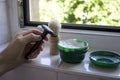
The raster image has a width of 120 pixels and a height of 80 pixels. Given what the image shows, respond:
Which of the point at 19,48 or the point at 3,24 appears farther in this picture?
the point at 3,24

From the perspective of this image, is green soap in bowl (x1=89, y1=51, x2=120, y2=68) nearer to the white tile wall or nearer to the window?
the window

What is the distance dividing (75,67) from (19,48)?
0.75ft

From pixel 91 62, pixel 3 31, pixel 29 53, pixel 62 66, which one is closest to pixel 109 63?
pixel 91 62

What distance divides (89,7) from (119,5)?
146mm

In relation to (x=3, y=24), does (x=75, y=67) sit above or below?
below

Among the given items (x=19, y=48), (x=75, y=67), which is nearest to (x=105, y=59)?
(x=75, y=67)

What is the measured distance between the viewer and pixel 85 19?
0.87 meters

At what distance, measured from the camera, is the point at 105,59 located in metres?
0.68

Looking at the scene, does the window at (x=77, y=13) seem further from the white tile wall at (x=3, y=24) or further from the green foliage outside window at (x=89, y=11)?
the white tile wall at (x=3, y=24)

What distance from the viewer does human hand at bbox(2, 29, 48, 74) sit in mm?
628

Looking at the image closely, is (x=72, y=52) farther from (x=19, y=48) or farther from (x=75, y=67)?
(x=19, y=48)

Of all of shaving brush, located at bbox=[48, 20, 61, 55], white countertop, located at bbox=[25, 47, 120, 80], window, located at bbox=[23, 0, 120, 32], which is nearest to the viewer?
white countertop, located at bbox=[25, 47, 120, 80]

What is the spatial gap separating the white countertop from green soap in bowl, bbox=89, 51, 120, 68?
0.02 meters

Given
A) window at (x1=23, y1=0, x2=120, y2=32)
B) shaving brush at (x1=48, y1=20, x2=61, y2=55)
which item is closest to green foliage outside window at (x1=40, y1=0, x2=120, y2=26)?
window at (x1=23, y1=0, x2=120, y2=32)
